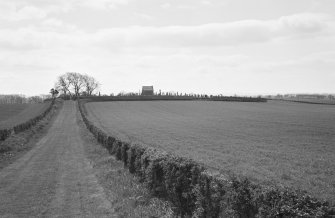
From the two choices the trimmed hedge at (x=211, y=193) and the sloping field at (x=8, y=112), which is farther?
the sloping field at (x=8, y=112)

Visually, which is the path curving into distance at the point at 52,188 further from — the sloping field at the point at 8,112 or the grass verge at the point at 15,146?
the sloping field at the point at 8,112

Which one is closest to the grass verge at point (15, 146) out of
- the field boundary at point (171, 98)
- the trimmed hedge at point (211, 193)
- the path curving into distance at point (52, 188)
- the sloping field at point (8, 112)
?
the path curving into distance at point (52, 188)

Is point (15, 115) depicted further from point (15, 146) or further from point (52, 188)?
point (52, 188)

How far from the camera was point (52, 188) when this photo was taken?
19109mm

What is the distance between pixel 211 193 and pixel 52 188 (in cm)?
1098

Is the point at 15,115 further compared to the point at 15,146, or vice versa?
the point at 15,115

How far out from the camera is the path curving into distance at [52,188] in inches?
592

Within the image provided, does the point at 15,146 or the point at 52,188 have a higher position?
the point at 52,188

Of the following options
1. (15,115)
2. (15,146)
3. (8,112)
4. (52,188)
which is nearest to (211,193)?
(52,188)

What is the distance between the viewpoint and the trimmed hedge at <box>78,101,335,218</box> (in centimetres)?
749

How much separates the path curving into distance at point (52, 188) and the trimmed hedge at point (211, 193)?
7.61 feet

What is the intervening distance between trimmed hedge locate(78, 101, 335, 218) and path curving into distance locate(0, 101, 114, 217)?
2.32 meters

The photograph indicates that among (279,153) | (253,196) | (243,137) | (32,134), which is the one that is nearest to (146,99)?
(32,134)

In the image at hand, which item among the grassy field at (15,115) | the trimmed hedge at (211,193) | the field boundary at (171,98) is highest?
the field boundary at (171,98)
